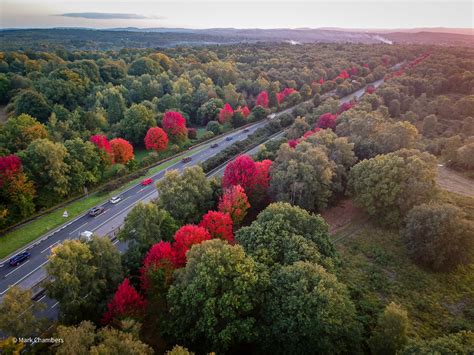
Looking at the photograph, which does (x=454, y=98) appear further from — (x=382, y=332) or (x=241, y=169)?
(x=382, y=332)

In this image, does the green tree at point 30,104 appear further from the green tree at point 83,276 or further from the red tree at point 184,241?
the red tree at point 184,241

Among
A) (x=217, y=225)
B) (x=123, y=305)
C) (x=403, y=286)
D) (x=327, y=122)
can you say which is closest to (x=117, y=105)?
(x=327, y=122)

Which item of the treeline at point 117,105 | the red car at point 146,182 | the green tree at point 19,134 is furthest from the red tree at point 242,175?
the green tree at point 19,134

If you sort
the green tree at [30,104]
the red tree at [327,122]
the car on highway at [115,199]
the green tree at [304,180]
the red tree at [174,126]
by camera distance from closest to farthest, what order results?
the green tree at [304,180], the car on highway at [115,199], the red tree at [327,122], the green tree at [30,104], the red tree at [174,126]

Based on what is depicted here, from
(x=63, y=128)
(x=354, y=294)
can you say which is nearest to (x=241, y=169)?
(x=354, y=294)

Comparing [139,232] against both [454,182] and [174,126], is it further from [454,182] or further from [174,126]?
[454,182]

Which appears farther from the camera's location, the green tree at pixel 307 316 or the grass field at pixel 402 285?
the grass field at pixel 402 285
